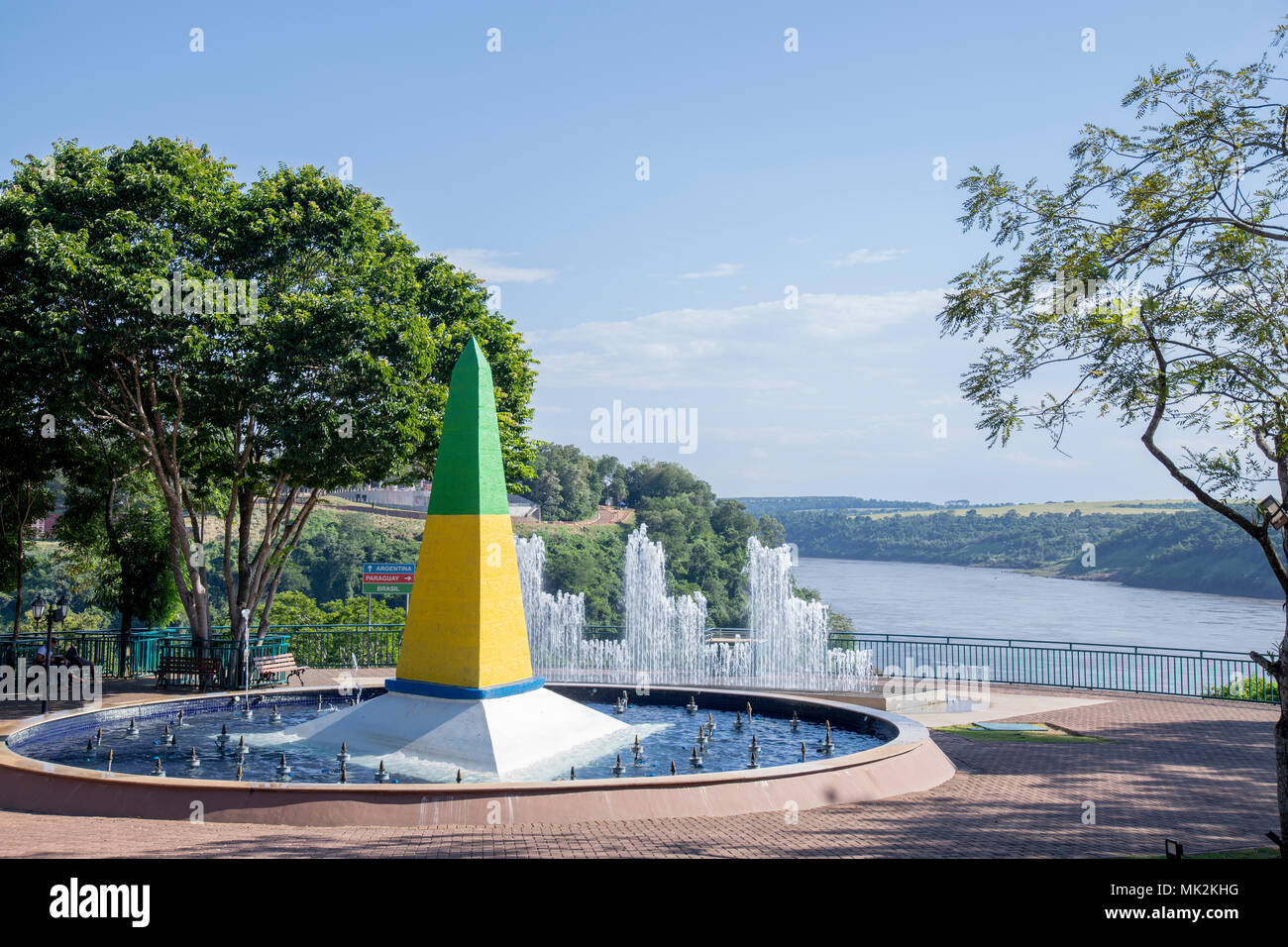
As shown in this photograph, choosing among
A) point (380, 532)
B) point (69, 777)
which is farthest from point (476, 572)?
point (380, 532)

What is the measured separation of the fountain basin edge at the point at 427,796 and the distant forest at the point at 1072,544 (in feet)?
124

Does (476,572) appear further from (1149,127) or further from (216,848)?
(1149,127)

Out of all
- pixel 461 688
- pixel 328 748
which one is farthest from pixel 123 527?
pixel 461 688

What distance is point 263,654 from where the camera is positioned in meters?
21.5

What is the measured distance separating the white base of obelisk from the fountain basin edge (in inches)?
87.6

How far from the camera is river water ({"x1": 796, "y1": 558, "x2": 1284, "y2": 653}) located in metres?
56.1

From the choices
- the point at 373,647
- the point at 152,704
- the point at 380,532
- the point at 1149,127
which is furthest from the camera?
the point at 380,532

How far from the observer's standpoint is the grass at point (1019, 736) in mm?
14625

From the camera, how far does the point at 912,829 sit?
905 centimetres

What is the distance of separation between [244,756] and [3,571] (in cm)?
1394

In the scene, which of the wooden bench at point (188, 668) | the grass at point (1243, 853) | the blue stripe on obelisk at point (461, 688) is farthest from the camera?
the wooden bench at point (188, 668)

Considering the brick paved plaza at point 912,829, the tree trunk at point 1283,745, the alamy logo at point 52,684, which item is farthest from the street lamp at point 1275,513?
the alamy logo at point 52,684

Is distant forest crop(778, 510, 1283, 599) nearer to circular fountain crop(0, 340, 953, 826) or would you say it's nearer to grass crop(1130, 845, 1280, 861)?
circular fountain crop(0, 340, 953, 826)

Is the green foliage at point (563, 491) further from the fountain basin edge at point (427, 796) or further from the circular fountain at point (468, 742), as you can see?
the fountain basin edge at point (427, 796)
